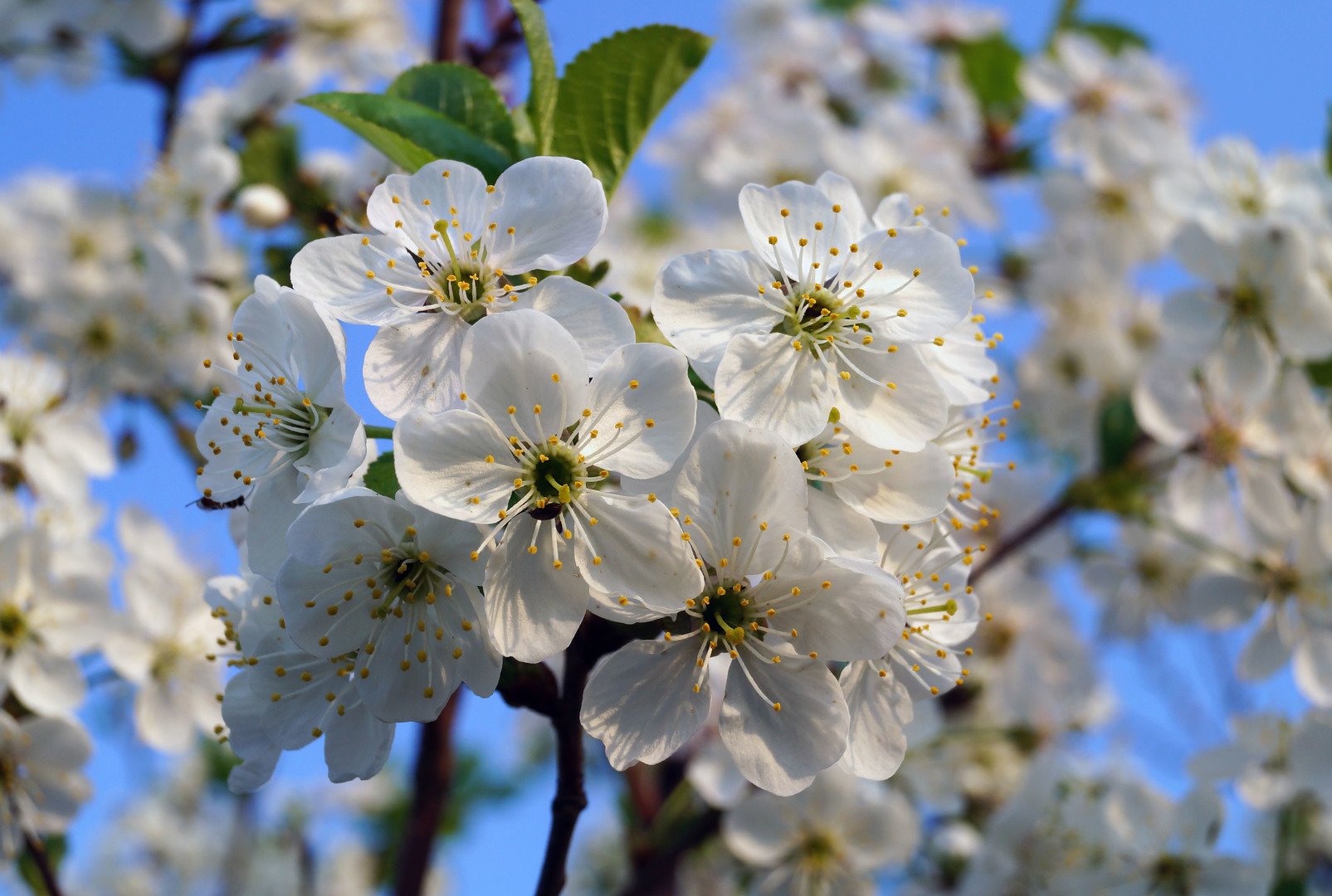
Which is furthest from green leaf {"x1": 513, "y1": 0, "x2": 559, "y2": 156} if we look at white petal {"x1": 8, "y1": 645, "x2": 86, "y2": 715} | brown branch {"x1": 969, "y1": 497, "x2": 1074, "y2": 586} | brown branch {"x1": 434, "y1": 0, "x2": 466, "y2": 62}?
brown branch {"x1": 969, "y1": 497, "x2": 1074, "y2": 586}

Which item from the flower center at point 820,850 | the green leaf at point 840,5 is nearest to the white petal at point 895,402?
the flower center at point 820,850

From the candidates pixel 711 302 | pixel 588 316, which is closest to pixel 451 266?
pixel 588 316

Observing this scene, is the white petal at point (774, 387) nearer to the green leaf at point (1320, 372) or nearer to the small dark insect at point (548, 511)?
the small dark insect at point (548, 511)

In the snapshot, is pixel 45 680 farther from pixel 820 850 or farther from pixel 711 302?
pixel 820 850

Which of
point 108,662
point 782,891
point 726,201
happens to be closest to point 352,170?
point 108,662

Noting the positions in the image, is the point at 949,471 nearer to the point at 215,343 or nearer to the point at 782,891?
the point at 782,891
